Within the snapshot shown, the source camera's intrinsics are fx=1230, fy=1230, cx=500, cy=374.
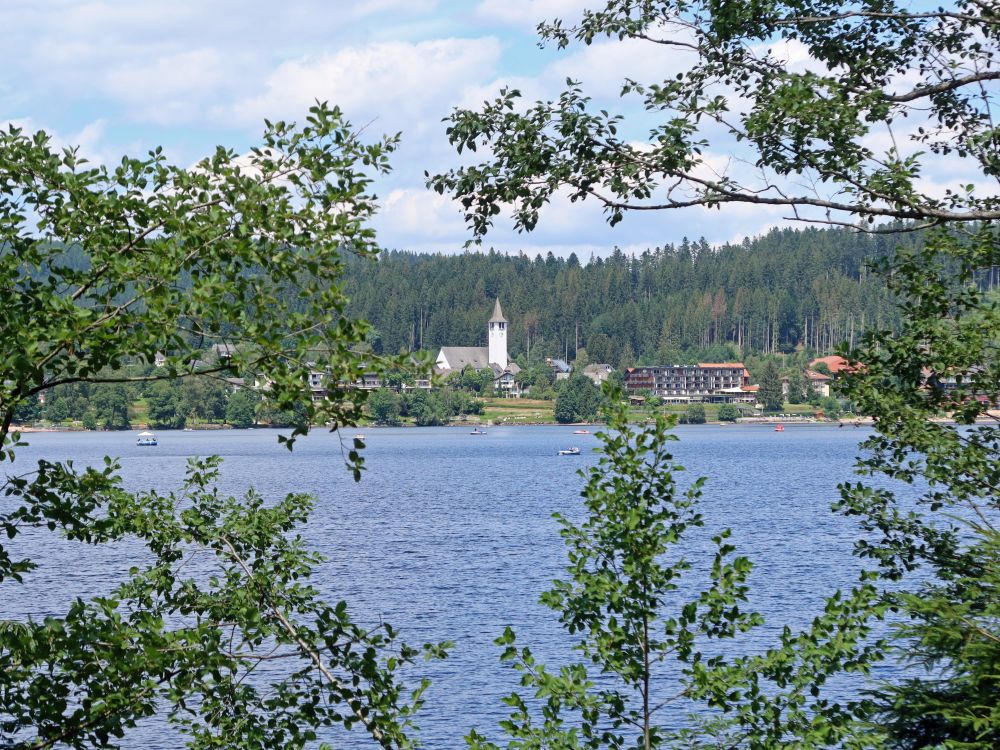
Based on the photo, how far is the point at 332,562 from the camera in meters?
47.1

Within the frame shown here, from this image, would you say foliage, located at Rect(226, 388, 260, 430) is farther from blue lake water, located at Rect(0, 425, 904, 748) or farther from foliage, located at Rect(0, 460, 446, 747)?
foliage, located at Rect(0, 460, 446, 747)

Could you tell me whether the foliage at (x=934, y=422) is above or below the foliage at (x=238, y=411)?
above

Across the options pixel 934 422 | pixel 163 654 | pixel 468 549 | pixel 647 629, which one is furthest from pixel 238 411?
pixel 163 654

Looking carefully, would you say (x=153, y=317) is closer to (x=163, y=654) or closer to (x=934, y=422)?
(x=163, y=654)

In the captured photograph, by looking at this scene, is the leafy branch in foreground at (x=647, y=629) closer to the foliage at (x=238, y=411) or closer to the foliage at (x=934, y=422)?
the foliage at (x=934, y=422)

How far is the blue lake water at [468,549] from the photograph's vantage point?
29.2 meters

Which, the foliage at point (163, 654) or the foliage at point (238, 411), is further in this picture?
the foliage at point (238, 411)

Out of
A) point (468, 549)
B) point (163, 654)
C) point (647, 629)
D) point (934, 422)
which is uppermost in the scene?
point (934, 422)

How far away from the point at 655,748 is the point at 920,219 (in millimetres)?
4122

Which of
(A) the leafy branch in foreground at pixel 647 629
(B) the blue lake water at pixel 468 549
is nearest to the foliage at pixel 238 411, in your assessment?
(B) the blue lake water at pixel 468 549

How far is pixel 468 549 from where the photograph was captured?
5053cm

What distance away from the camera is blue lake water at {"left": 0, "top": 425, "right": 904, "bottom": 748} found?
29.2 metres

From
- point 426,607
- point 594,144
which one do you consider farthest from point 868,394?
point 426,607

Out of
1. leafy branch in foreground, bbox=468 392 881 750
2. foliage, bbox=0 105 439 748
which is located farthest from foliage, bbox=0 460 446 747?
leafy branch in foreground, bbox=468 392 881 750
